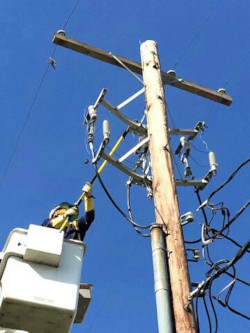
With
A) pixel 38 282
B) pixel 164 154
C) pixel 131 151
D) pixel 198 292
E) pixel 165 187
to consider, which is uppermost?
pixel 131 151

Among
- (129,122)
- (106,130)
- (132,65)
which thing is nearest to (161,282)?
(106,130)

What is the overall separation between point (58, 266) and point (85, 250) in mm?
310

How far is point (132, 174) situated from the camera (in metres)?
5.96

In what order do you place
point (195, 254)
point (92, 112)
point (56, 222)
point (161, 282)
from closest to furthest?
point (161, 282) < point (195, 254) < point (56, 222) < point (92, 112)

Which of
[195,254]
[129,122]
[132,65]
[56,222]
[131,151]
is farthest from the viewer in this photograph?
[132,65]

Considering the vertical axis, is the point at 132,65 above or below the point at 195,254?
above

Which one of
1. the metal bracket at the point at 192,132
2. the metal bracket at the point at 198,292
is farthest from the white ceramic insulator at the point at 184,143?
the metal bracket at the point at 198,292

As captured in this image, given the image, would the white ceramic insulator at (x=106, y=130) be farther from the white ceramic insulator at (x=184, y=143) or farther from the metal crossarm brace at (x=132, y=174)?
the white ceramic insulator at (x=184, y=143)

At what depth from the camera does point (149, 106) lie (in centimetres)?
602

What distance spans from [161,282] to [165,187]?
1.17 meters

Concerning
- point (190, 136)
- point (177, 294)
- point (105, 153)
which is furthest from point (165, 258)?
point (190, 136)

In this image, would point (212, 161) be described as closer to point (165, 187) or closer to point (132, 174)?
point (132, 174)

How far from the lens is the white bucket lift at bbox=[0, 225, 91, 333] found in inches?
159

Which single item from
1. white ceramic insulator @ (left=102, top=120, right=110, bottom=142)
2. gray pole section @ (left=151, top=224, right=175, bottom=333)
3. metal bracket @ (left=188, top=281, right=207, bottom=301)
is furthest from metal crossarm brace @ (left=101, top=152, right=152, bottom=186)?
metal bracket @ (left=188, top=281, right=207, bottom=301)
